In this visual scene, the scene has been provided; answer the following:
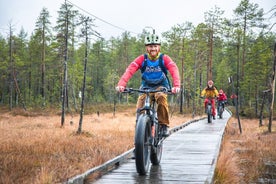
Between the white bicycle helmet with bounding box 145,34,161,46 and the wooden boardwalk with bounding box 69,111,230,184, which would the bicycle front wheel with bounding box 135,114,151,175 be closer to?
the wooden boardwalk with bounding box 69,111,230,184

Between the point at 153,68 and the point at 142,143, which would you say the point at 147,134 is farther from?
the point at 153,68

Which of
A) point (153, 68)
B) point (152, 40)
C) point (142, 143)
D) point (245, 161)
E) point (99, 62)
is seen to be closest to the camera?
point (142, 143)

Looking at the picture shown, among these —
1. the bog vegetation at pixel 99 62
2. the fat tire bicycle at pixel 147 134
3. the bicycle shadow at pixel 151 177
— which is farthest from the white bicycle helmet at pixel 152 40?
the bog vegetation at pixel 99 62

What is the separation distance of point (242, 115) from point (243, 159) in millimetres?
28108

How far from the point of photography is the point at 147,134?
6.05 m

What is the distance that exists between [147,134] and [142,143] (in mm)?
466

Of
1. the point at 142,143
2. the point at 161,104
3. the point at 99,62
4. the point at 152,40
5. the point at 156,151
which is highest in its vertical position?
the point at 99,62

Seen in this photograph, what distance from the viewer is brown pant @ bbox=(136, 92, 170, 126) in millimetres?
Answer: 6605

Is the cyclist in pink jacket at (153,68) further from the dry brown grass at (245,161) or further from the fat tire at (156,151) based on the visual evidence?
the dry brown grass at (245,161)

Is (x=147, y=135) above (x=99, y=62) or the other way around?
the other way around

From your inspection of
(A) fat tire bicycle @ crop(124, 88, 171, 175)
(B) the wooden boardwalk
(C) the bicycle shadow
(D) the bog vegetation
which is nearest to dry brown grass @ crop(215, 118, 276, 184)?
(B) the wooden boardwalk

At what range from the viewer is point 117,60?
66.4 m

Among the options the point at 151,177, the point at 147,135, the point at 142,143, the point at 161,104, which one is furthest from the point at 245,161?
the point at 142,143

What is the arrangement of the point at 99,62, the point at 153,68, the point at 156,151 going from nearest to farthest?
the point at 153,68, the point at 156,151, the point at 99,62
